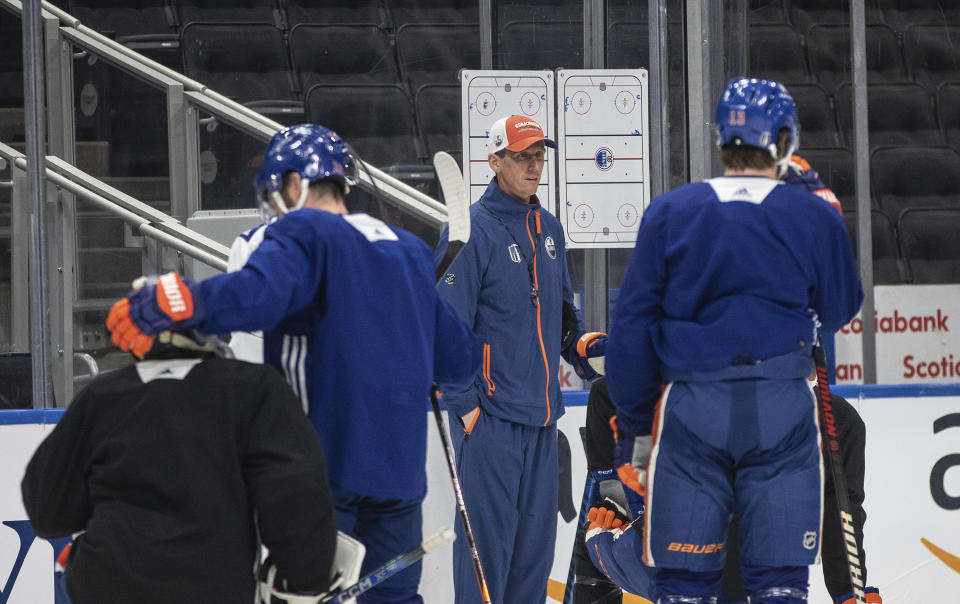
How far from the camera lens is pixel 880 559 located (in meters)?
3.83

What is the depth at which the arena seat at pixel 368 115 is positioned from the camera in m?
4.92

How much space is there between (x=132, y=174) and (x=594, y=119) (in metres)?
1.57

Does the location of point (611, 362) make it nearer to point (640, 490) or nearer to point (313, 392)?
point (640, 490)

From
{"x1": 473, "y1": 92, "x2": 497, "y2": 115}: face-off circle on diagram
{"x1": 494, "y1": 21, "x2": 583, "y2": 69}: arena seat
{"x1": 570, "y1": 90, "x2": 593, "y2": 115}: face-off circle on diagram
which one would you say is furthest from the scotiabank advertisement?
{"x1": 473, "y1": 92, "x2": 497, "y2": 115}: face-off circle on diagram

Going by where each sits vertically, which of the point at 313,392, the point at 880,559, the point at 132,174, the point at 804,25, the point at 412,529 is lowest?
the point at 880,559

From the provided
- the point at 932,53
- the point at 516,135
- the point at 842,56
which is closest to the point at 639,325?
the point at 516,135

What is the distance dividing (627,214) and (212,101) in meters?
1.51

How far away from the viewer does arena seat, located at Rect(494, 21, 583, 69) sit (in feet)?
14.0

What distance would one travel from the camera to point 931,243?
638 cm

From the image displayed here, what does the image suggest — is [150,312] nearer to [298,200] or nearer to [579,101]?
[298,200]

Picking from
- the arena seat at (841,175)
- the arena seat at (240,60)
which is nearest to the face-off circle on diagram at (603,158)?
the arena seat at (841,175)

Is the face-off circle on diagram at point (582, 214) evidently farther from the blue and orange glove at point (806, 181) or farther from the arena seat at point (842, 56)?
the arena seat at point (842, 56)

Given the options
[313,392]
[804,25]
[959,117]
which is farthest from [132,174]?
[959,117]

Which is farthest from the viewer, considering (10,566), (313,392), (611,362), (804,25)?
(804,25)
